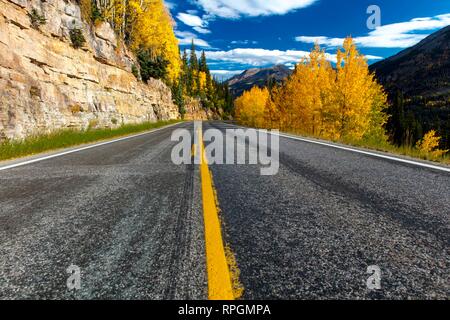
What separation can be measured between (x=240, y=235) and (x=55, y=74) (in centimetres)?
1599

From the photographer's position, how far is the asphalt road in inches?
60.2

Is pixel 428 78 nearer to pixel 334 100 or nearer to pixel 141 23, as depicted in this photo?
pixel 334 100

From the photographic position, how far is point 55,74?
14094 millimetres

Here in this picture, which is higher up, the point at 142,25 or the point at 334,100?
the point at 142,25

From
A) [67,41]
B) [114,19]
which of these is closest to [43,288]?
[67,41]

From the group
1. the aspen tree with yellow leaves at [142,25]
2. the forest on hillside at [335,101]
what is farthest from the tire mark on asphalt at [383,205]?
the aspen tree with yellow leaves at [142,25]

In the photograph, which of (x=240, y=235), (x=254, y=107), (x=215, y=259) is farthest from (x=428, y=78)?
(x=215, y=259)

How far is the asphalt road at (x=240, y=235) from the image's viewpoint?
153cm

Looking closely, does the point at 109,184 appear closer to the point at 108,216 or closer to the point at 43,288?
the point at 108,216

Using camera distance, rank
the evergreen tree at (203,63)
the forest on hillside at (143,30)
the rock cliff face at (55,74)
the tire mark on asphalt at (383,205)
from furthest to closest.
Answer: the evergreen tree at (203,63)
the forest on hillside at (143,30)
the rock cliff face at (55,74)
the tire mark on asphalt at (383,205)

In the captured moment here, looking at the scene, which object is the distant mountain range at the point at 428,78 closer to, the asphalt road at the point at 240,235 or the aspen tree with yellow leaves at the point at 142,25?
the aspen tree with yellow leaves at the point at 142,25

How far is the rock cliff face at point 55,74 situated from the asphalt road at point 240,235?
8446 millimetres

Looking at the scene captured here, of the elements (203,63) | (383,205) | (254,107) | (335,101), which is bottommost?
(383,205)

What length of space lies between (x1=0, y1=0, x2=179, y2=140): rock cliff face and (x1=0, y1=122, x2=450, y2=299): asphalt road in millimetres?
8446
